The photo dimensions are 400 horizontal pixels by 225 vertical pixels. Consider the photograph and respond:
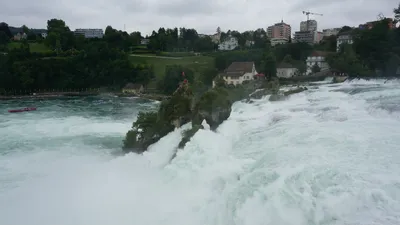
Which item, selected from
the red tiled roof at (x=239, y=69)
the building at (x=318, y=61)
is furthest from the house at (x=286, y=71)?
the red tiled roof at (x=239, y=69)

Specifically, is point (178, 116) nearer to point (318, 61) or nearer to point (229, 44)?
point (318, 61)

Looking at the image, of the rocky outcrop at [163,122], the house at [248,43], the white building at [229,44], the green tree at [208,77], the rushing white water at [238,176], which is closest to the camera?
the rushing white water at [238,176]

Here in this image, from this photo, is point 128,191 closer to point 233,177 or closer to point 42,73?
point 233,177

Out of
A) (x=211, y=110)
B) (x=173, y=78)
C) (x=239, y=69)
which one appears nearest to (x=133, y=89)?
(x=173, y=78)

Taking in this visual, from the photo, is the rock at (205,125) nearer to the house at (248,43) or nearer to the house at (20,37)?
the house at (248,43)

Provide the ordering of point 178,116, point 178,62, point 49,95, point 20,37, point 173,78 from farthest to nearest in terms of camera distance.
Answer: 1. point 20,37
2. point 178,62
3. point 49,95
4. point 173,78
5. point 178,116

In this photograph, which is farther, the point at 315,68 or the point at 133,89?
the point at 133,89
